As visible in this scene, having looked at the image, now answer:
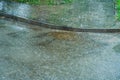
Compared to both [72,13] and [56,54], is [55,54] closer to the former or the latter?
[56,54]

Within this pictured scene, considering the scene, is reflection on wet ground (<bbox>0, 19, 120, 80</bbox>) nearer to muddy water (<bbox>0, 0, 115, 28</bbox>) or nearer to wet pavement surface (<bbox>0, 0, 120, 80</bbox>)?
wet pavement surface (<bbox>0, 0, 120, 80</bbox>)

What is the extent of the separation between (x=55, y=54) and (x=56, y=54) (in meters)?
0.03

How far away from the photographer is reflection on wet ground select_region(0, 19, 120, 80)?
7.66m

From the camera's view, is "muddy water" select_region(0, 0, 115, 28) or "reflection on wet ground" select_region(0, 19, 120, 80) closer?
"reflection on wet ground" select_region(0, 19, 120, 80)

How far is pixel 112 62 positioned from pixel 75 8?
21.0ft

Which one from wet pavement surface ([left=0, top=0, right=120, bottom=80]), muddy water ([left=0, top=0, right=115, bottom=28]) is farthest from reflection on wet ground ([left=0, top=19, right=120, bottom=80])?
muddy water ([left=0, top=0, right=115, bottom=28])

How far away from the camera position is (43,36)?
10641 mm

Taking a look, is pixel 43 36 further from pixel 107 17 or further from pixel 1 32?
pixel 107 17

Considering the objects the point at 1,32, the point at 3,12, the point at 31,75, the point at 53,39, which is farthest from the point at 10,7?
the point at 31,75

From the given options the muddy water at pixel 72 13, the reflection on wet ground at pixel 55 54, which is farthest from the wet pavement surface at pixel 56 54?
the muddy water at pixel 72 13

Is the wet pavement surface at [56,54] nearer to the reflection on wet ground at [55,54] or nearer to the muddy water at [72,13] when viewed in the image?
the reflection on wet ground at [55,54]

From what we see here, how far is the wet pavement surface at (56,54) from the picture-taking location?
7656mm

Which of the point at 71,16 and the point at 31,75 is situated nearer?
the point at 31,75

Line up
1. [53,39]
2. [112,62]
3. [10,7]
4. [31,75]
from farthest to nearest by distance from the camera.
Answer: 1. [10,7]
2. [53,39]
3. [112,62]
4. [31,75]
